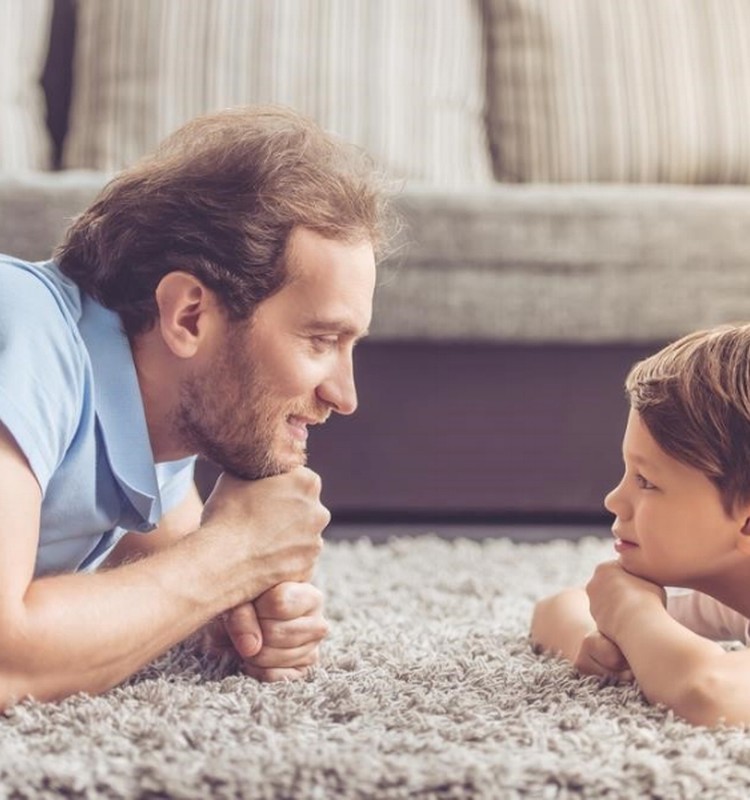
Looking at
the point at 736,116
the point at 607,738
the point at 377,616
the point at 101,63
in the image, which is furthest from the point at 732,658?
the point at 101,63

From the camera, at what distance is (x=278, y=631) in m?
1.14

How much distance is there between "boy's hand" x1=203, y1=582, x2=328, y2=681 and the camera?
1.14 metres

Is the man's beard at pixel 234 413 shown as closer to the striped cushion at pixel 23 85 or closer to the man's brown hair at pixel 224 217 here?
the man's brown hair at pixel 224 217

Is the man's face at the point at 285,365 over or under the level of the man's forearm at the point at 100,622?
over

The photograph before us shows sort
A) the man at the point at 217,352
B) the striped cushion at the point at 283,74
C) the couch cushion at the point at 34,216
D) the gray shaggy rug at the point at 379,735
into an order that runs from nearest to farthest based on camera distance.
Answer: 1. the gray shaggy rug at the point at 379,735
2. the man at the point at 217,352
3. the couch cushion at the point at 34,216
4. the striped cushion at the point at 283,74

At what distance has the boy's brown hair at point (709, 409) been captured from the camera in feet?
3.66

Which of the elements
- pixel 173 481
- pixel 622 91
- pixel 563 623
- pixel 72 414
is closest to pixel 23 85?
pixel 622 91

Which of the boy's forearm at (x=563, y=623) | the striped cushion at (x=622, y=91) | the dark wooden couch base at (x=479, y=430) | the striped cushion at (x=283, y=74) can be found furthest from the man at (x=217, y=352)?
the striped cushion at (x=622, y=91)

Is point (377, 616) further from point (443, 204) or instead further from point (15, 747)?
point (443, 204)

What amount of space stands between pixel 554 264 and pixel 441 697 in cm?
100

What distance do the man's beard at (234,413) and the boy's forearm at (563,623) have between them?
300 mm

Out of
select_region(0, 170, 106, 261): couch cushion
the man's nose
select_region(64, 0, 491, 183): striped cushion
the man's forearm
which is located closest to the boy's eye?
the man's nose

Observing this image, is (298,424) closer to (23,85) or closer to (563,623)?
(563,623)

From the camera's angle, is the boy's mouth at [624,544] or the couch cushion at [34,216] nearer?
the boy's mouth at [624,544]
